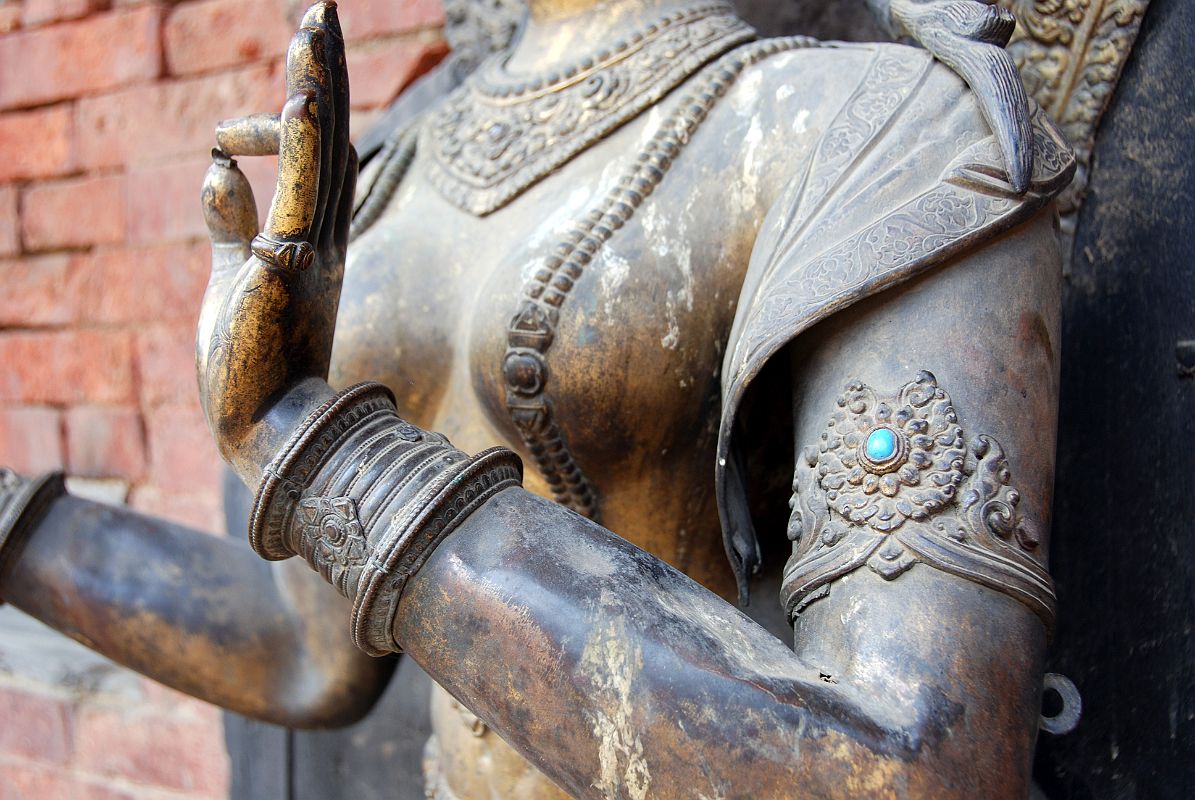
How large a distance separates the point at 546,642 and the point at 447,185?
474 mm

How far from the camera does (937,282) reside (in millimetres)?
745

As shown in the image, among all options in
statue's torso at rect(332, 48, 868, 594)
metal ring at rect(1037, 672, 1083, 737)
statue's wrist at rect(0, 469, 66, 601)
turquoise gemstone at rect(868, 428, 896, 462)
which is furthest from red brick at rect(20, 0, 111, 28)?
metal ring at rect(1037, 672, 1083, 737)

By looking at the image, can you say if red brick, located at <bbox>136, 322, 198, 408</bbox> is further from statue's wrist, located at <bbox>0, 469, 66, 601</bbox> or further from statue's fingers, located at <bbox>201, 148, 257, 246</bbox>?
statue's fingers, located at <bbox>201, 148, 257, 246</bbox>

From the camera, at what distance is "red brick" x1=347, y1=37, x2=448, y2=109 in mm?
1451

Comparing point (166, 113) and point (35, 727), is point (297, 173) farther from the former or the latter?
point (35, 727)

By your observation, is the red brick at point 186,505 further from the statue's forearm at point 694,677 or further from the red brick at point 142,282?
the statue's forearm at point 694,677

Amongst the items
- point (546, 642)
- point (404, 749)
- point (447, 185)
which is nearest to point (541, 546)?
point (546, 642)

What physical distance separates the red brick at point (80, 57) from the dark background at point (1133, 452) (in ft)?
4.38

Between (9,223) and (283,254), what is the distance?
135 cm

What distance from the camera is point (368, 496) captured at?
0.73 metres

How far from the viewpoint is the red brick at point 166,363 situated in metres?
1.66

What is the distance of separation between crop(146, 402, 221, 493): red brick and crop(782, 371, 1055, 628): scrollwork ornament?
1.12 meters

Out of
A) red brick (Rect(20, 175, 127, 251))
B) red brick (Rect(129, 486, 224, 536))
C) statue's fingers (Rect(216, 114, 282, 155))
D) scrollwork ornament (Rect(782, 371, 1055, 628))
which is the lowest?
red brick (Rect(129, 486, 224, 536))

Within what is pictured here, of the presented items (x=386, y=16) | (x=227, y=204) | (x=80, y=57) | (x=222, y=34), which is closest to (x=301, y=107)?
(x=227, y=204)
